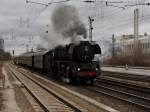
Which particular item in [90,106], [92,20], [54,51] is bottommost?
[90,106]

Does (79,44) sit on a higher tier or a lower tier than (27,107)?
higher

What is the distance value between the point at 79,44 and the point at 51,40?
6371 millimetres

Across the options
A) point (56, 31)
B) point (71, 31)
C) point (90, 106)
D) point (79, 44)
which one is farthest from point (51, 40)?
point (90, 106)

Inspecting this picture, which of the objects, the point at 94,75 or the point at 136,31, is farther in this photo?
the point at 136,31

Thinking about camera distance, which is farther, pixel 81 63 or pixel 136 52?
pixel 136 52

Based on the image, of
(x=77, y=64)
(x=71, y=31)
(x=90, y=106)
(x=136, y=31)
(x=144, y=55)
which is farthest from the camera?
(x=136, y=31)

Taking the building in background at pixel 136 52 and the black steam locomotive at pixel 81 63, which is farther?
the building in background at pixel 136 52

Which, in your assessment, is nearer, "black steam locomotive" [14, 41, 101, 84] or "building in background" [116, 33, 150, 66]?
"black steam locomotive" [14, 41, 101, 84]

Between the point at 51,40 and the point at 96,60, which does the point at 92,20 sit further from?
the point at 96,60

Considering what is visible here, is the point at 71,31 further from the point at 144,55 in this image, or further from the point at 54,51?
the point at 144,55

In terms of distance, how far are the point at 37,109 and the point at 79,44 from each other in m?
11.9

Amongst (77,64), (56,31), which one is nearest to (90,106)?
(77,64)

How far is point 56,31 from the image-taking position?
30484 mm

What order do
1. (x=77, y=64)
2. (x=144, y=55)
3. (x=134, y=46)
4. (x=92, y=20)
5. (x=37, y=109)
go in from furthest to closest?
(x=134, y=46)
(x=144, y=55)
(x=92, y=20)
(x=77, y=64)
(x=37, y=109)
